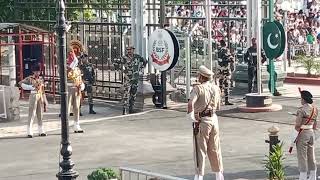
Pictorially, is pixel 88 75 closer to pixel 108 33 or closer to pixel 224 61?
pixel 108 33

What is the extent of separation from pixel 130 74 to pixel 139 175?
10377 millimetres

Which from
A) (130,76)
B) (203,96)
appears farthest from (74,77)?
(203,96)

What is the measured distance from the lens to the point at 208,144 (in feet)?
39.9

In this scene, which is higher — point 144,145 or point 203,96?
point 203,96

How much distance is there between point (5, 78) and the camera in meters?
25.1

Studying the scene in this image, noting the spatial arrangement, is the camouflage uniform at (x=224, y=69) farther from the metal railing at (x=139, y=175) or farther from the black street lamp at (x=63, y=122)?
the black street lamp at (x=63, y=122)

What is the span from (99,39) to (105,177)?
13.9 m

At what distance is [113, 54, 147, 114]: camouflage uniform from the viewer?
20.6m

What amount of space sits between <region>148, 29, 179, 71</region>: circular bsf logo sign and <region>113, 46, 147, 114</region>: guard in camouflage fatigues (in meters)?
0.44

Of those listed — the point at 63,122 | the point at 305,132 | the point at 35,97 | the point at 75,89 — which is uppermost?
the point at 75,89

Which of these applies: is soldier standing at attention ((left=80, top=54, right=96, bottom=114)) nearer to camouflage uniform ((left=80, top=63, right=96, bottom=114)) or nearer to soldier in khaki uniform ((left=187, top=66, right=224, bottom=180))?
camouflage uniform ((left=80, top=63, right=96, bottom=114))

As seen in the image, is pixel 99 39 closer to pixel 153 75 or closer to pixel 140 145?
pixel 153 75

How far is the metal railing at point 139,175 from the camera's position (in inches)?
380

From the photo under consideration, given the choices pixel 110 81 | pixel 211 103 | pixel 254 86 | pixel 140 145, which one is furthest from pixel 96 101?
pixel 211 103
